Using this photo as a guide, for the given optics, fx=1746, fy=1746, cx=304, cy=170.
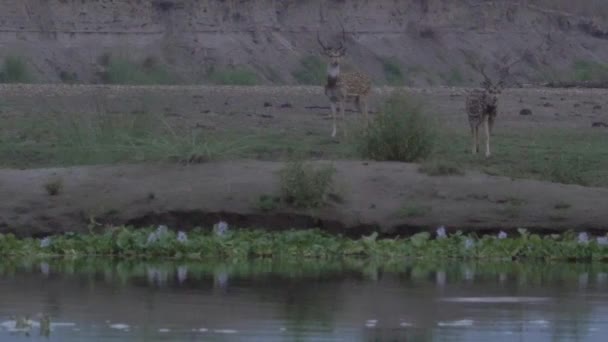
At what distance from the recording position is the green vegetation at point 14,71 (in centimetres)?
4675

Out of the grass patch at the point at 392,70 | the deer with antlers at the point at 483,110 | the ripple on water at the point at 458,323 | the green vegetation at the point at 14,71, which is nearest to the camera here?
the ripple on water at the point at 458,323

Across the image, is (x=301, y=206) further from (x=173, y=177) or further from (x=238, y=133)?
(x=238, y=133)

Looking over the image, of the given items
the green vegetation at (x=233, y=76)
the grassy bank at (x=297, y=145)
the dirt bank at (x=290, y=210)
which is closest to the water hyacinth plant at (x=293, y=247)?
the dirt bank at (x=290, y=210)

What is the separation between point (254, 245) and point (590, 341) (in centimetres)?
706

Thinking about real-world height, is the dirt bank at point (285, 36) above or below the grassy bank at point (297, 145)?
above

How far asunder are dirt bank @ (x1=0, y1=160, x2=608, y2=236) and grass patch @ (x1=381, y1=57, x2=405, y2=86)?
3414 cm

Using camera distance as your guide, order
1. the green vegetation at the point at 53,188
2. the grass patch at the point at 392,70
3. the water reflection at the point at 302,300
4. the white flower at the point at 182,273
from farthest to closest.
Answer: the grass patch at the point at 392,70
the green vegetation at the point at 53,188
the white flower at the point at 182,273
the water reflection at the point at 302,300

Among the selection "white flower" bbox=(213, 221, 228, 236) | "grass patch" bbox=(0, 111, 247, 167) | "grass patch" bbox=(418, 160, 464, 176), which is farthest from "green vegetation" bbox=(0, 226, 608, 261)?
"grass patch" bbox=(0, 111, 247, 167)

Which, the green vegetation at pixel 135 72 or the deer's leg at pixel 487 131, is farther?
the green vegetation at pixel 135 72

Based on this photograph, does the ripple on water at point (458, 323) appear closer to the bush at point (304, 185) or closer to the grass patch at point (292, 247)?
the grass patch at point (292, 247)

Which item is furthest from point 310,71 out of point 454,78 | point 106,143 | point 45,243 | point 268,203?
point 45,243

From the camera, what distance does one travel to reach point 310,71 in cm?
5528

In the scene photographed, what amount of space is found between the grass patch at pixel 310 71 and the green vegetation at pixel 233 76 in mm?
1825

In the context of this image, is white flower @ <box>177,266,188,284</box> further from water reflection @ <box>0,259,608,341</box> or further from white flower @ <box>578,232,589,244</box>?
white flower @ <box>578,232,589,244</box>
